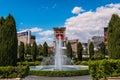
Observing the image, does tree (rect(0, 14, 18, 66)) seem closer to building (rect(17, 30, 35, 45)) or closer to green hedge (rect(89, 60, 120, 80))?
green hedge (rect(89, 60, 120, 80))

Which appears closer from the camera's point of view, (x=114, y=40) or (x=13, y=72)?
(x=13, y=72)

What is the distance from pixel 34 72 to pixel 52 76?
6.41 ft

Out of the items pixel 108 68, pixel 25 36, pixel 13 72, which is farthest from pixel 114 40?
pixel 25 36

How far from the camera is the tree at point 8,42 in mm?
14477

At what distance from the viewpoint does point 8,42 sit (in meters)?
14.5

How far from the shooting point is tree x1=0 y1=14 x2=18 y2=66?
47.5 feet

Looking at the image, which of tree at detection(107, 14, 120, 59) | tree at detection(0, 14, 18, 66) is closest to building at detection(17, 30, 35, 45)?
tree at detection(0, 14, 18, 66)

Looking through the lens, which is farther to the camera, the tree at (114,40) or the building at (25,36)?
the building at (25,36)

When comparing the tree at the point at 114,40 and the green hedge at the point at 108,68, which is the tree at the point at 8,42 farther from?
the tree at the point at 114,40

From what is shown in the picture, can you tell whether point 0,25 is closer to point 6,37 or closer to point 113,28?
point 6,37

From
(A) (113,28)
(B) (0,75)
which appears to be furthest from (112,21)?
(B) (0,75)

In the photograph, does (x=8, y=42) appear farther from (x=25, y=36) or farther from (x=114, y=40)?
(x=25, y=36)

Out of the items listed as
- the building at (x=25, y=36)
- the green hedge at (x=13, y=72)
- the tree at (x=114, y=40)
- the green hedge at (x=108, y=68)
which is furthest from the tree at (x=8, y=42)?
the building at (x=25, y=36)

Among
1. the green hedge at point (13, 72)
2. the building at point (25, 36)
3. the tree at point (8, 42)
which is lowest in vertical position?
the green hedge at point (13, 72)
